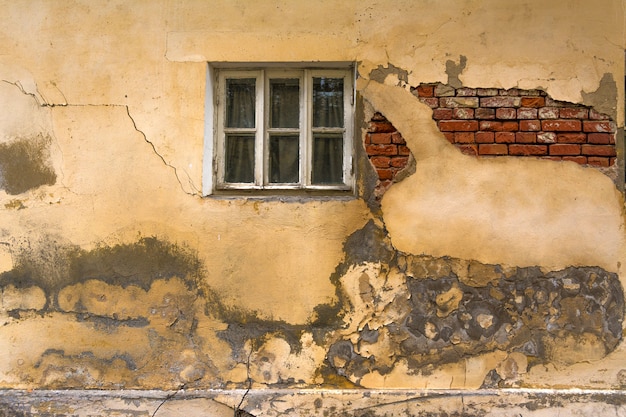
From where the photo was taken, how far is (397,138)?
3693mm

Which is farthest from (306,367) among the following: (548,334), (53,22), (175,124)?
(53,22)

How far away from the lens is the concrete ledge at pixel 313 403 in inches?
137

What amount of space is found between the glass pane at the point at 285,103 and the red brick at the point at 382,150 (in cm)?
55

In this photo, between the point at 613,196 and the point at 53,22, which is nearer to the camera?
the point at 613,196

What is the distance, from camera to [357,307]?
3635 mm

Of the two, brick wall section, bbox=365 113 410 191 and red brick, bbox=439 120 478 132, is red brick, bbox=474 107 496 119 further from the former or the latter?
brick wall section, bbox=365 113 410 191

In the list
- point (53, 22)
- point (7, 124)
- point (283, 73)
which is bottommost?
point (7, 124)

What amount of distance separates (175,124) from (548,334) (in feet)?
8.77

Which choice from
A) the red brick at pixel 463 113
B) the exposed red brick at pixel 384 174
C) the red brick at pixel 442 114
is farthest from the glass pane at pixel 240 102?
the red brick at pixel 463 113

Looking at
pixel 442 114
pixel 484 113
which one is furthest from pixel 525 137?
pixel 442 114

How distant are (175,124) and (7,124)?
3.66ft

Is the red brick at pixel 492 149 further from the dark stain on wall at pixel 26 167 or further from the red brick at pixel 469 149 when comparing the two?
the dark stain on wall at pixel 26 167

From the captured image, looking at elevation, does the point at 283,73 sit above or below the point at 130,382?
above

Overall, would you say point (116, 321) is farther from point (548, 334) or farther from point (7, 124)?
point (548, 334)
